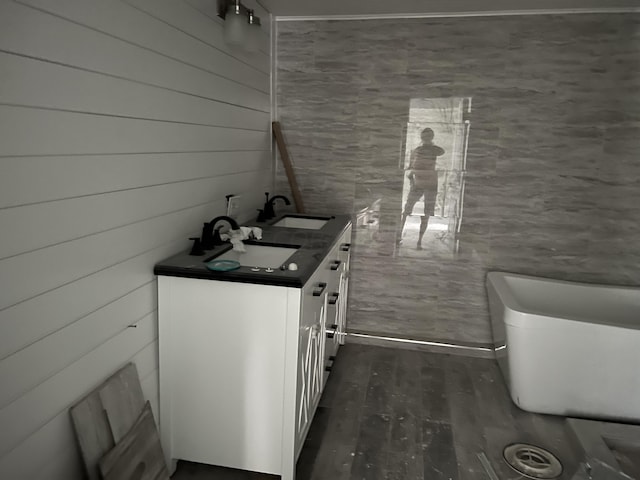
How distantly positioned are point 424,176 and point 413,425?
1545mm

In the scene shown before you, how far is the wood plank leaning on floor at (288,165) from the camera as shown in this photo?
3271 mm

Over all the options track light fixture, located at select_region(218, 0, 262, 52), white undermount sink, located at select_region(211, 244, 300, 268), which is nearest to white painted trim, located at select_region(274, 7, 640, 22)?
track light fixture, located at select_region(218, 0, 262, 52)

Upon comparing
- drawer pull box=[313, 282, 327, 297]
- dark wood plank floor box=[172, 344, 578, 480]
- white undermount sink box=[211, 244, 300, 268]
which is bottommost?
dark wood plank floor box=[172, 344, 578, 480]

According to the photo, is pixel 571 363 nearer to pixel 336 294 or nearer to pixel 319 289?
pixel 336 294

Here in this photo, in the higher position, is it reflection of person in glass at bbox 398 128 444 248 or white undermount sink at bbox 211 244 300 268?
reflection of person in glass at bbox 398 128 444 248

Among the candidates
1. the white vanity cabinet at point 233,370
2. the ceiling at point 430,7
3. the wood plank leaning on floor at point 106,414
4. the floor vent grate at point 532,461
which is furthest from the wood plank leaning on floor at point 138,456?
the ceiling at point 430,7

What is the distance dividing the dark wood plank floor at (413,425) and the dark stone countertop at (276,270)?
0.88 m

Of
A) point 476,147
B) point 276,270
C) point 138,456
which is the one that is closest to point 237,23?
point 276,270

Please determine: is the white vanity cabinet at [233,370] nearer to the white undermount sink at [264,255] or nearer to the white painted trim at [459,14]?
the white undermount sink at [264,255]

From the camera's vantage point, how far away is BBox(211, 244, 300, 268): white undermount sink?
7.36ft

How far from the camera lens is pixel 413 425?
8.18ft

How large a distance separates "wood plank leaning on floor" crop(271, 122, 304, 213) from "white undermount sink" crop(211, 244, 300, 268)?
1.05m

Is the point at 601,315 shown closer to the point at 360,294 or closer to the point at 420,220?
the point at 420,220

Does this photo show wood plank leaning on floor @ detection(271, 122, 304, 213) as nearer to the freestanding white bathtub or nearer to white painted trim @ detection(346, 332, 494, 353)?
white painted trim @ detection(346, 332, 494, 353)
